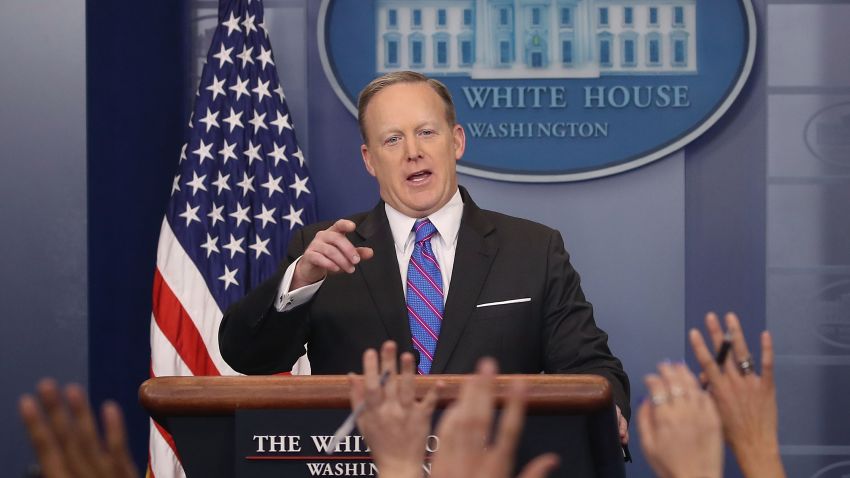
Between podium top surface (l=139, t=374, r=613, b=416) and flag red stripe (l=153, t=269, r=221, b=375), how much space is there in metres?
1.94

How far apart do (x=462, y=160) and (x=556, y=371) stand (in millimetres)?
1602

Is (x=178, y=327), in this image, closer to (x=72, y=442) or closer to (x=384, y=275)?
(x=384, y=275)

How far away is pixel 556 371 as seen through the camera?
229 cm

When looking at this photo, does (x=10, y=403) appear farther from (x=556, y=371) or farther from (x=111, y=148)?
(x=556, y=371)

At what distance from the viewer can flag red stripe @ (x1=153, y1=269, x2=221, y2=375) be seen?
136 inches

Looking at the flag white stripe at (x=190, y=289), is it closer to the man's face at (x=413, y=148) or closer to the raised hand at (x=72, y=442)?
the man's face at (x=413, y=148)

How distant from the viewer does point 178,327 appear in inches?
136

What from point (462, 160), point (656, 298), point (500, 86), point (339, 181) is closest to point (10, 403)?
point (339, 181)

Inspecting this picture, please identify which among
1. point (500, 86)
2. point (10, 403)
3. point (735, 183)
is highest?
point (500, 86)

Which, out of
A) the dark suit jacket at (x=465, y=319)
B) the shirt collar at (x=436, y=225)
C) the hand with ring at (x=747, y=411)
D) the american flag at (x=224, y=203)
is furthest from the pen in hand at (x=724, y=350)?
the american flag at (x=224, y=203)

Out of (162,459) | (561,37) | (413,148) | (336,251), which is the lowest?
(162,459)

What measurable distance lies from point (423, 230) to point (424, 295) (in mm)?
188

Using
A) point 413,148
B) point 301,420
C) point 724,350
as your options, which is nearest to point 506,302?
point 413,148

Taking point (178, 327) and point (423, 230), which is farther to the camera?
point (178, 327)
